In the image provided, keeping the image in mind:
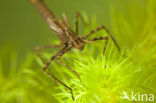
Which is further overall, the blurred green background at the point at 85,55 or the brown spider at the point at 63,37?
the brown spider at the point at 63,37

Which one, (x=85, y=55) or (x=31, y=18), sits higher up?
(x=31, y=18)

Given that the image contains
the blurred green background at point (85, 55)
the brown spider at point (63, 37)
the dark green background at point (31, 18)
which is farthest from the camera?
the dark green background at point (31, 18)

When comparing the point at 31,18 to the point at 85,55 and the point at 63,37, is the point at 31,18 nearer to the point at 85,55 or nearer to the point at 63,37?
the point at 63,37

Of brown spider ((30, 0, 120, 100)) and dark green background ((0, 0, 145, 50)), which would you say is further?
dark green background ((0, 0, 145, 50))

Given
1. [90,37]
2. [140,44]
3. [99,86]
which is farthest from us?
[90,37]

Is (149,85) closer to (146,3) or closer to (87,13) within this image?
(146,3)

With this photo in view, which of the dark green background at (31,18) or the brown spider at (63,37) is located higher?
the dark green background at (31,18)

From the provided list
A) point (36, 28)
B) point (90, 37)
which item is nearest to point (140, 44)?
point (90, 37)

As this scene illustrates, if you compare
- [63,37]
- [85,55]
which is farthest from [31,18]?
[85,55]
